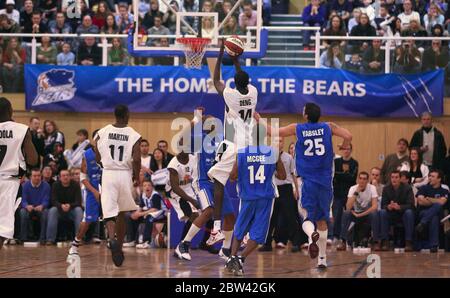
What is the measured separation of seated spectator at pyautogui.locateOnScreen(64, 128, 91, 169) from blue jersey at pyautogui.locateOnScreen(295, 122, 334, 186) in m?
8.12

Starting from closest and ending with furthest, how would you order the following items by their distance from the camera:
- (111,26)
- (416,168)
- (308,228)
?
(308,228)
(416,168)
(111,26)

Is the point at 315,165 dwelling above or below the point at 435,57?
below

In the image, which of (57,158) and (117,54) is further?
(117,54)

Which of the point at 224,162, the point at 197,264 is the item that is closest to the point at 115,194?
the point at 224,162

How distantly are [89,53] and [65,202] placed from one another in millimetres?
4223

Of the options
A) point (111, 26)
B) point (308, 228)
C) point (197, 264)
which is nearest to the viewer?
point (308, 228)

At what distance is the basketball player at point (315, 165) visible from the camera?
1549 centimetres

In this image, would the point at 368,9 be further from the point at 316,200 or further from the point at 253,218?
the point at 253,218

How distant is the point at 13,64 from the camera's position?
2384 centimetres

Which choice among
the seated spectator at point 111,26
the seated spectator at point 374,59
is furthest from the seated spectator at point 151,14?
the seated spectator at point 374,59

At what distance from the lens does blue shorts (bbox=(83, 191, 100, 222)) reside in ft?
59.3

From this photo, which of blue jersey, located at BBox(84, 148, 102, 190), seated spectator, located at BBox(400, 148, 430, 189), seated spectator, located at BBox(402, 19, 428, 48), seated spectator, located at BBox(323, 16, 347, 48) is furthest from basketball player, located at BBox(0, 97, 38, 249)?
seated spectator, located at BBox(402, 19, 428, 48)

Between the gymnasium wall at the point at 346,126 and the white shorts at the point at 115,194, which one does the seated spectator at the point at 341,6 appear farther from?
the white shorts at the point at 115,194
